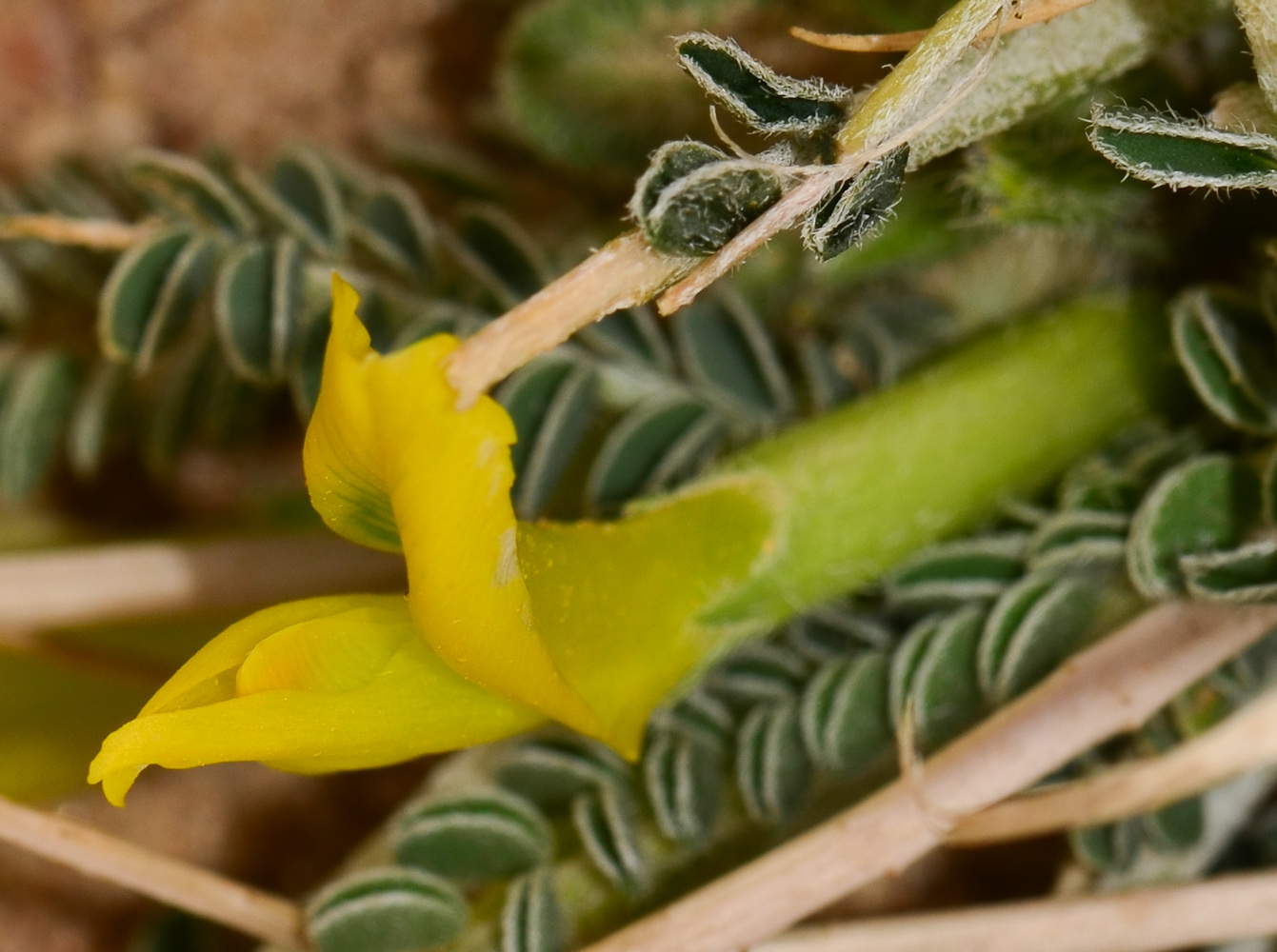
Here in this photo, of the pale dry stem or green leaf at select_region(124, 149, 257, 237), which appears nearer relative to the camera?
the pale dry stem

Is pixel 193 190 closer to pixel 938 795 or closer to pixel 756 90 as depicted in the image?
pixel 756 90

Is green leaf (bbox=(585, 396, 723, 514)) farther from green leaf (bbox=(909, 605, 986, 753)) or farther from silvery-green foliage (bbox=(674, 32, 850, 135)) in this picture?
silvery-green foliage (bbox=(674, 32, 850, 135))

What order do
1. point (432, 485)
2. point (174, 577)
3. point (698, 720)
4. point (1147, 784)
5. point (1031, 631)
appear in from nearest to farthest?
point (432, 485) < point (1147, 784) < point (1031, 631) < point (698, 720) < point (174, 577)

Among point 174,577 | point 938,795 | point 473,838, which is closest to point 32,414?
point 174,577

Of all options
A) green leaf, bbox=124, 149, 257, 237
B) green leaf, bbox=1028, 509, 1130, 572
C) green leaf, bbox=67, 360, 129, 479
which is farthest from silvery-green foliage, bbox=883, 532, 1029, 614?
green leaf, bbox=67, 360, 129, 479

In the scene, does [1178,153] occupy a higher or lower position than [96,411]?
lower

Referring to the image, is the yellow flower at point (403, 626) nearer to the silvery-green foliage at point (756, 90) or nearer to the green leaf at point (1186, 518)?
the silvery-green foliage at point (756, 90)

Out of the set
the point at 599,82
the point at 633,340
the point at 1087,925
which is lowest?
the point at 1087,925
